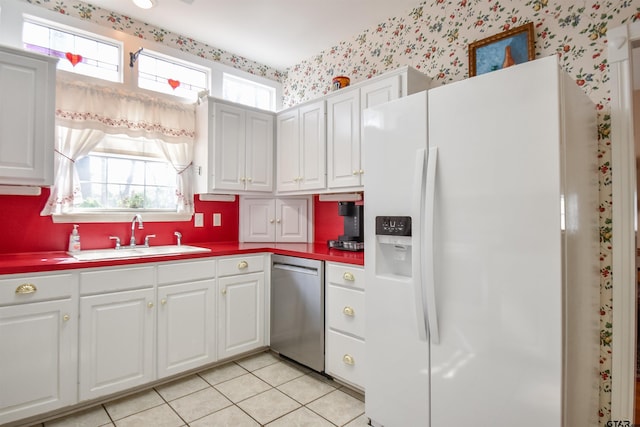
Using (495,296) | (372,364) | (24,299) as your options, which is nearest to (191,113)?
(24,299)

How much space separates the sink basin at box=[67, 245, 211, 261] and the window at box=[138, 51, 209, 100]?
1376mm

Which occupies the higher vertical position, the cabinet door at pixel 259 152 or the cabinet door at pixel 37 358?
the cabinet door at pixel 259 152

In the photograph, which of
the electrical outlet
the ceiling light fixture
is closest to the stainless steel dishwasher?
the electrical outlet

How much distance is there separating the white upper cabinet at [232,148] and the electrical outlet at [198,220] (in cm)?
26

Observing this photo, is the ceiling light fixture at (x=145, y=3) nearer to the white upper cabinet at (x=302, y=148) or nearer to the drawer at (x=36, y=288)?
the white upper cabinet at (x=302, y=148)

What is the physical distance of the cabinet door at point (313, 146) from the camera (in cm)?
290

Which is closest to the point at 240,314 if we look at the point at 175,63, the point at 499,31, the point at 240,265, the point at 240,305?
the point at 240,305

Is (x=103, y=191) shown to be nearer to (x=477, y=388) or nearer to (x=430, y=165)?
(x=430, y=165)

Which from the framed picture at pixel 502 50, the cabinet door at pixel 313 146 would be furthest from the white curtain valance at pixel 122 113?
the framed picture at pixel 502 50

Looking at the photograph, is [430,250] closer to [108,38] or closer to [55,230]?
[55,230]

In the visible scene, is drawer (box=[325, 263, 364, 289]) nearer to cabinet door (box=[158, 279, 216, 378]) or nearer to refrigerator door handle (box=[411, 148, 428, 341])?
refrigerator door handle (box=[411, 148, 428, 341])

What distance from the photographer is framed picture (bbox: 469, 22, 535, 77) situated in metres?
2.09

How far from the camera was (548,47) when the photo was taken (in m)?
2.03

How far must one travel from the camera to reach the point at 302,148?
309 cm
